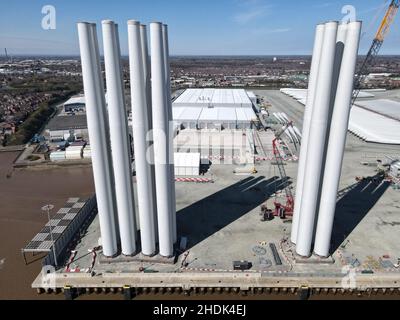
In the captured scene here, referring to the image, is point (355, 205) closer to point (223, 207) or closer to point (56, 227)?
point (223, 207)

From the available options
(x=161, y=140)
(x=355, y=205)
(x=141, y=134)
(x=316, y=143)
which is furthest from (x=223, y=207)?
(x=141, y=134)

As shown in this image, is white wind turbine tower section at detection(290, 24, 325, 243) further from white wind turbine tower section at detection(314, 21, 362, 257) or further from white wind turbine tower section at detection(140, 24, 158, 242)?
white wind turbine tower section at detection(140, 24, 158, 242)

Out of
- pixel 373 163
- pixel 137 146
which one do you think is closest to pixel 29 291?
pixel 137 146

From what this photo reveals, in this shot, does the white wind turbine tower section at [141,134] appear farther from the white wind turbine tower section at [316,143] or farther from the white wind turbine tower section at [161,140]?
the white wind turbine tower section at [316,143]

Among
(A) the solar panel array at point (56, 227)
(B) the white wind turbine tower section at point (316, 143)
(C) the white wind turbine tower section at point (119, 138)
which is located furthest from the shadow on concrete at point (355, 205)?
(A) the solar panel array at point (56, 227)

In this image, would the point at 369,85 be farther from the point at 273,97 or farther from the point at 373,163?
the point at 373,163
